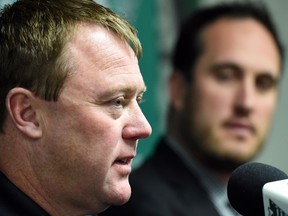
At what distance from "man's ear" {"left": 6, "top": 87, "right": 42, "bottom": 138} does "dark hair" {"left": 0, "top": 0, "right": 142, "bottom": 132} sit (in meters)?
0.02

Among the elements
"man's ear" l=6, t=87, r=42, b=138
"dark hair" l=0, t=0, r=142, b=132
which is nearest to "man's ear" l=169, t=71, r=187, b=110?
"dark hair" l=0, t=0, r=142, b=132

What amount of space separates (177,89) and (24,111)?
1.54 metres

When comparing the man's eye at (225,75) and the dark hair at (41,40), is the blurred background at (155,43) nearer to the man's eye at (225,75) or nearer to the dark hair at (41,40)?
the man's eye at (225,75)

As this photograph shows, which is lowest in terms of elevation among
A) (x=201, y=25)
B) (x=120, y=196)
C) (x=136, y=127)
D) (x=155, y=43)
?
(x=155, y=43)

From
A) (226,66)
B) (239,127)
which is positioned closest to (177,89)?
(226,66)

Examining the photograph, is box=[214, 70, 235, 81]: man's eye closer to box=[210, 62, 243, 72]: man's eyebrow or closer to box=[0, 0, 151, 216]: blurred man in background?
box=[210, 62, 243, 72]: man's eyebrow

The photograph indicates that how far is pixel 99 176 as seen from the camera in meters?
1.83

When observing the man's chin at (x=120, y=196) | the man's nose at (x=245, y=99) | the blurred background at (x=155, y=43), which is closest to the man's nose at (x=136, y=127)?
the man's chin at (x=120, y=196)

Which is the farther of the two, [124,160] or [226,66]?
[226,66]

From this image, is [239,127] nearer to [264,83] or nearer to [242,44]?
[264,83]

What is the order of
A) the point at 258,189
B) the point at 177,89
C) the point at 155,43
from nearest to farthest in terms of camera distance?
the point at 258,189 → the point at 177,89 → the point at 155,43

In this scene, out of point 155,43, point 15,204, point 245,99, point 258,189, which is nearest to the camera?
point 258,189

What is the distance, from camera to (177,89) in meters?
3.31

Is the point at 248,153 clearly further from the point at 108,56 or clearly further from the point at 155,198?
the point at 108,56
